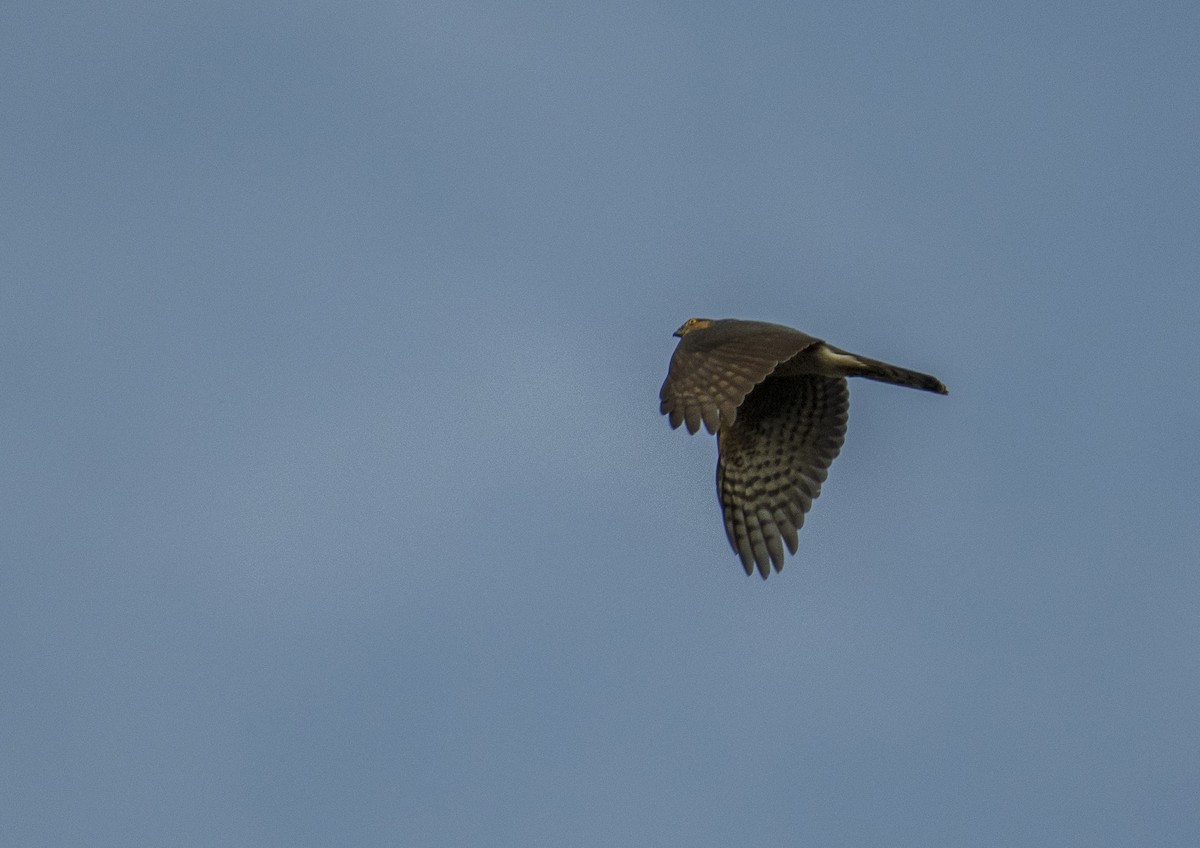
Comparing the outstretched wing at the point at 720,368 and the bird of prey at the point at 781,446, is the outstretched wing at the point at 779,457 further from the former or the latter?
the outstretched wing at the point at 720,368

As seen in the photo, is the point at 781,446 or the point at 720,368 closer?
the point at 720,368

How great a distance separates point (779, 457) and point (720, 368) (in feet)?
8.72

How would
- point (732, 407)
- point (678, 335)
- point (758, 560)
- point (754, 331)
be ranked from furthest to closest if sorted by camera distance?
point (678, 335) → point (758, 560) → point (754, 331) → point (732, 407)

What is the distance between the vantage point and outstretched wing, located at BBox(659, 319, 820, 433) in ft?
52.1

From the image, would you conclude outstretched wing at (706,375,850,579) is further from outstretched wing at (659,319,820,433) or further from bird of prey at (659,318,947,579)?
outstretched wing at (659,319,820,433)

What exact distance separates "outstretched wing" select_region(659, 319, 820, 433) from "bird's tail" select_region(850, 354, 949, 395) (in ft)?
2.21

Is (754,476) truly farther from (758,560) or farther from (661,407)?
(661,407)

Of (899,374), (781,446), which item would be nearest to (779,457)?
(781,446)

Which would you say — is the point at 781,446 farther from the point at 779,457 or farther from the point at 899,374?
the point at 899,374

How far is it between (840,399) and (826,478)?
0.80 metres

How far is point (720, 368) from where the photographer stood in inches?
643

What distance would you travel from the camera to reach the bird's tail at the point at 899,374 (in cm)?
1736

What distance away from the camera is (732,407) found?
51.8ft

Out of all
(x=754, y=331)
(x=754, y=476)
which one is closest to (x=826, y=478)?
(x=754, y=476)
